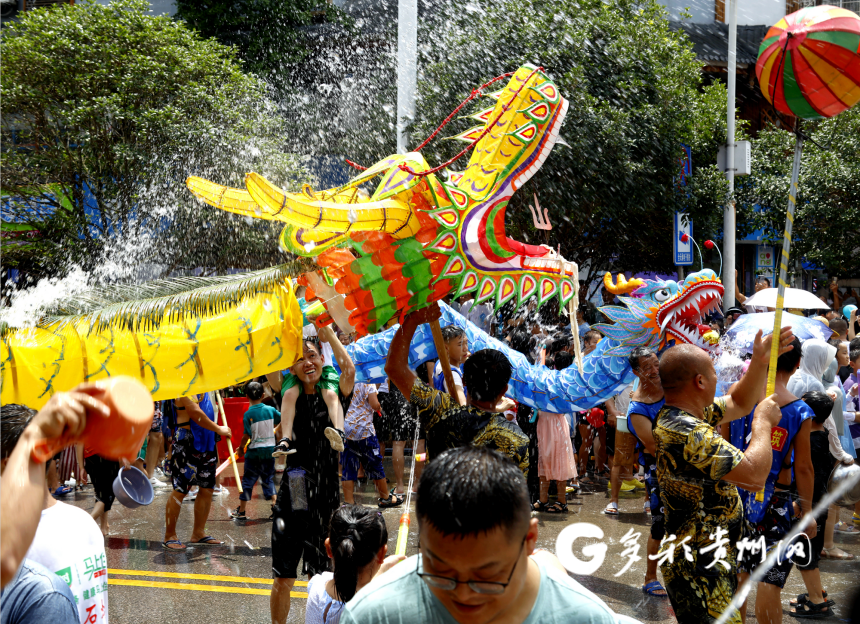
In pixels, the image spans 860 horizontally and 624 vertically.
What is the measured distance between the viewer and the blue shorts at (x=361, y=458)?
7363mm

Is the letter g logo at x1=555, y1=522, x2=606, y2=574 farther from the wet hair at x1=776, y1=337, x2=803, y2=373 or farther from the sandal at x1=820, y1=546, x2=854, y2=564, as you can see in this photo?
the wet hair at x1=776, y1=337, x2=803, y2=373

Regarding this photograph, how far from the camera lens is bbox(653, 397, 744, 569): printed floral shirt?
2.92 m

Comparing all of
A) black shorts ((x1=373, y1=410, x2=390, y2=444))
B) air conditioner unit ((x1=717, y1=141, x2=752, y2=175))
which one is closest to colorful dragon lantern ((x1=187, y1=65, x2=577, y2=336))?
black shorts ((x1=373, y1=410, x2=390, y2=444))

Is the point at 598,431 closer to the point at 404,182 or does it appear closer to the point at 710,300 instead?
the point at 710,300

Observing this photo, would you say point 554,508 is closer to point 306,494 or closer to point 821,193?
point 306,494

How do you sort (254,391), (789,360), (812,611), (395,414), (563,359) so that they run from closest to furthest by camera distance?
(789,360) → (812,611) → (254,391) → (563,359) → (395,414)

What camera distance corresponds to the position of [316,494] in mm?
4414

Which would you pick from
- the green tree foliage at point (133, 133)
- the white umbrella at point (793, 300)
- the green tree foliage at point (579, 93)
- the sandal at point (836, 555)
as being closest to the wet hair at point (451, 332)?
the sandal at point (836, 555)

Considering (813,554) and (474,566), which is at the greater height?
(474,566)

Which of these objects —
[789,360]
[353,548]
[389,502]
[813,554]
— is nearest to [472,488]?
[353,548]

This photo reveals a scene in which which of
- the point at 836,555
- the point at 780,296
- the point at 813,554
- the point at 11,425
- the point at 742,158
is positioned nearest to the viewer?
the point at 11,425

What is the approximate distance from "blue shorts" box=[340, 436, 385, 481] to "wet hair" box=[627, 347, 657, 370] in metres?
2.71

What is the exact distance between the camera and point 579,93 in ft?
35.8

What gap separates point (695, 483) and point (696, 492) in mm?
45
